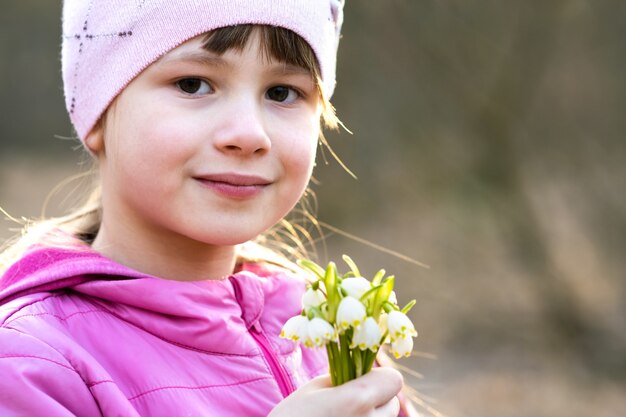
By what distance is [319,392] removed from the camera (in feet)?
6.61

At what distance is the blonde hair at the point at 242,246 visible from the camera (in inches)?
88.5

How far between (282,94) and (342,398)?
76 centimetres

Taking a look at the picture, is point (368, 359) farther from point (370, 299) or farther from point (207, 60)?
point (207, 60)

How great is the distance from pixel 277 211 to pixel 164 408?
0.56 m

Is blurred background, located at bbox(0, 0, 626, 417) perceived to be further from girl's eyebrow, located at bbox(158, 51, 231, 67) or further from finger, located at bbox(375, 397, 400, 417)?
girl's eyebrow, located at bbox(158, 51, 231, 67)

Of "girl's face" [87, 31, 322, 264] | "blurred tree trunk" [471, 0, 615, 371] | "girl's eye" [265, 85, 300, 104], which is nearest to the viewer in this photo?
"girl's face" [87, 31, 322, 264]

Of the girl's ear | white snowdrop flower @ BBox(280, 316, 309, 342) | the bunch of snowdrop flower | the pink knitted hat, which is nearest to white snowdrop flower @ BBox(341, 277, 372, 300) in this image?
the bunch of snowdrop flower

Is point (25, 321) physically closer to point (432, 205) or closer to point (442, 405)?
point (442, 405)

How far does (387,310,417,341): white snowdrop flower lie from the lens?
6.34 feet

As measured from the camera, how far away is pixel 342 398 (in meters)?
2.00

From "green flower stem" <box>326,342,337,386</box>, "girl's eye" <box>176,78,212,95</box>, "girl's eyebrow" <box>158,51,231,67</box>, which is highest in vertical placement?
"girl's eyebrow" <box>158,51,231,67</box>

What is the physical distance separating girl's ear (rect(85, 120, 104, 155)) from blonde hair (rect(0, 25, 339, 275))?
0.07 ft

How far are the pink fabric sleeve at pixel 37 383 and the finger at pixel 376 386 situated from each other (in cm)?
52

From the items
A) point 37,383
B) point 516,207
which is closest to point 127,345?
point 37,383
